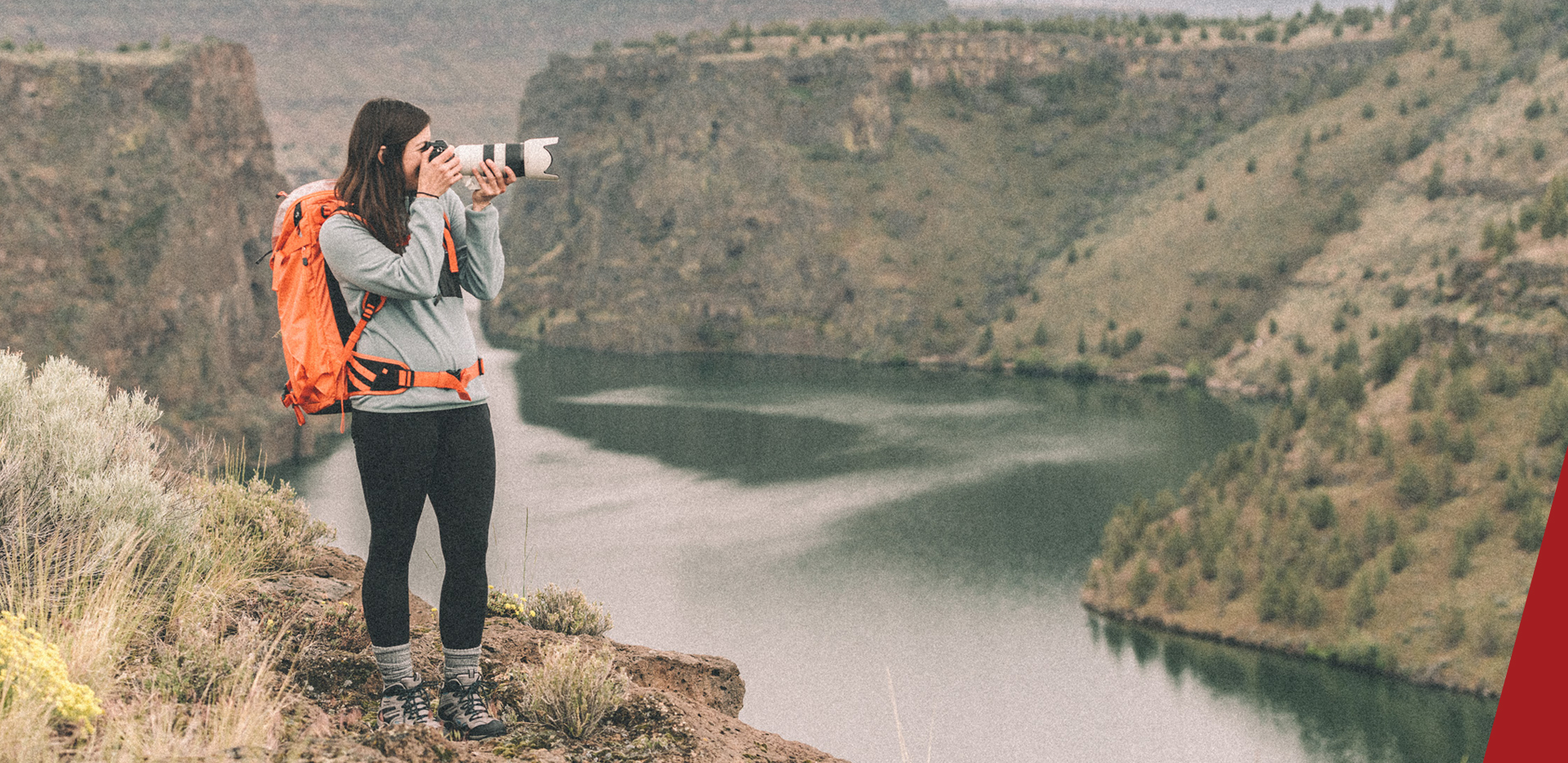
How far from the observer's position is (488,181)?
5461mm

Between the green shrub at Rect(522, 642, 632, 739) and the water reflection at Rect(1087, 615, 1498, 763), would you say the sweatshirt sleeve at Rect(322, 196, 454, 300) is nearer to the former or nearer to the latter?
the green shrub at Rect(522, 642, 632, 739)

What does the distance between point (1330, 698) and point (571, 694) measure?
32.5 metres

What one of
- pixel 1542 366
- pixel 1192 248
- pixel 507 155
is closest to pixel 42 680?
pixel 507 155

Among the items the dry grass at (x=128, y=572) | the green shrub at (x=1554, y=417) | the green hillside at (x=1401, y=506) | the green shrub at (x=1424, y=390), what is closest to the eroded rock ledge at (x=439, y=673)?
the dry grass at (x=128, y=572)

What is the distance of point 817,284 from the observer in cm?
10700

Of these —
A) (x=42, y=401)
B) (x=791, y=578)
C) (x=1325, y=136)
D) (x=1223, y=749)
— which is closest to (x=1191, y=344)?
(x=1325, y=136)

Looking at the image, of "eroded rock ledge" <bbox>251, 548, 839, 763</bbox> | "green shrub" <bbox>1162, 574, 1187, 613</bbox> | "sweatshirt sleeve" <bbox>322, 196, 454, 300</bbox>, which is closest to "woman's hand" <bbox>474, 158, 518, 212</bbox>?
"sweatshirt sleeve" <bbox>322, 196, 454, 300</bbox>

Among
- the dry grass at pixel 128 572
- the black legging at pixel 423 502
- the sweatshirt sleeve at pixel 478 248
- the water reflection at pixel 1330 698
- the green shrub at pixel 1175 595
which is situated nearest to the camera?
the dry grass at pixel 128 572

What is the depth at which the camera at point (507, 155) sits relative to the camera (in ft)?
17.8

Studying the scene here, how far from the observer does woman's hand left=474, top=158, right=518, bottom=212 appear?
5449 mm

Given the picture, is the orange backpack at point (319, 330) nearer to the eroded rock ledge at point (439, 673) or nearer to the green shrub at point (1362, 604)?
the eroded rock ledge at point (439, 673)

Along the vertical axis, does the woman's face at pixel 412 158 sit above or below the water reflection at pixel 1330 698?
above

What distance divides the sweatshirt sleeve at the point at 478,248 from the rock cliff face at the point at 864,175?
309 feet

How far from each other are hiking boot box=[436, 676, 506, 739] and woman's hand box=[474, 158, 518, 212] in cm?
197
